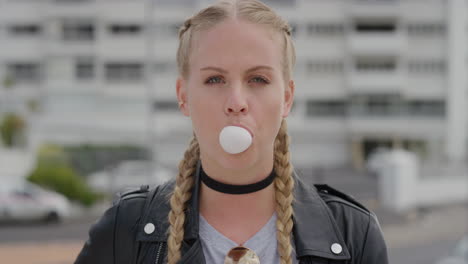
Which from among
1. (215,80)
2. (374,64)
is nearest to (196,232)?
(215,80)

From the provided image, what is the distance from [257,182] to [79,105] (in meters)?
38.2

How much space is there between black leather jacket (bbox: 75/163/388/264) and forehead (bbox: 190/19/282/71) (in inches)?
20.1

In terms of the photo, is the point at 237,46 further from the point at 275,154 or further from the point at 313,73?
the point at 313,73

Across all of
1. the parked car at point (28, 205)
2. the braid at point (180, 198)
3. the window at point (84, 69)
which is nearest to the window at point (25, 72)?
the window at point (84, 69)

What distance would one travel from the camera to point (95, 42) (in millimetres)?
39062

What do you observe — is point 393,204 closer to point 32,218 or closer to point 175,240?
point 32,218

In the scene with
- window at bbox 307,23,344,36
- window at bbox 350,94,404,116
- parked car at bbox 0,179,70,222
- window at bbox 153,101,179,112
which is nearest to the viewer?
parked car at bbox 0,179,70,222

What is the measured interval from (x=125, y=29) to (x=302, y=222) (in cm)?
3845

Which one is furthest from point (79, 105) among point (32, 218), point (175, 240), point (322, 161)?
point (175, 240)

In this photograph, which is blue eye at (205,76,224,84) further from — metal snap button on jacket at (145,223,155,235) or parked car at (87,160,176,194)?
parked car at (87,160,176,194)

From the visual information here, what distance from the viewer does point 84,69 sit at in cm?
3931

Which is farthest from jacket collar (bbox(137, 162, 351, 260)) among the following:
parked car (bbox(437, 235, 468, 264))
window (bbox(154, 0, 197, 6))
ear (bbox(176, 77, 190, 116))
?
window (bbox(154, 0, 197, 6))

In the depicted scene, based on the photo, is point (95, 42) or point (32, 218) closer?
point (32, 218)

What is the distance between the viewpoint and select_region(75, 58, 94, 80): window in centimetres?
3916
